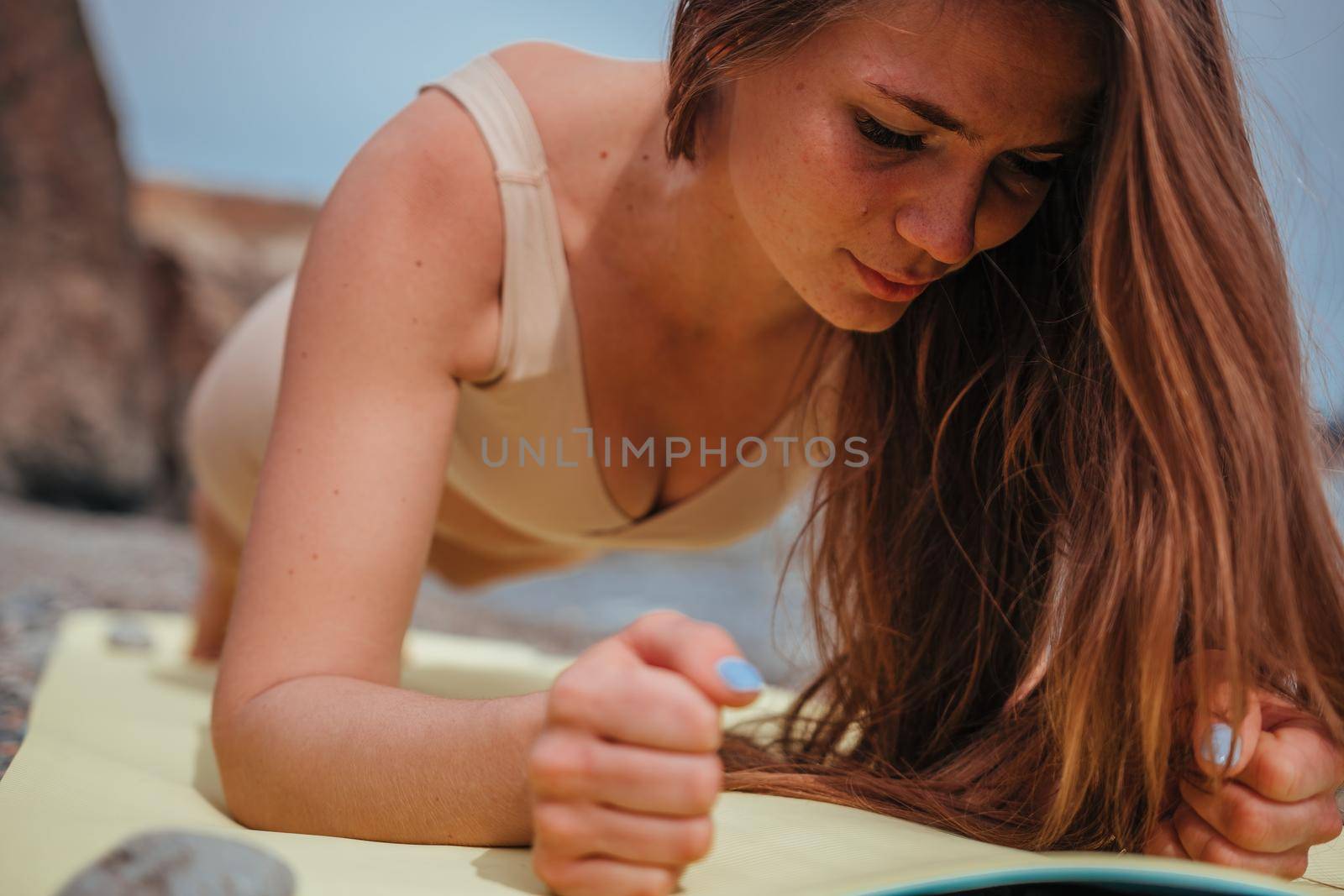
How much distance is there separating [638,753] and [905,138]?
0.63 meters

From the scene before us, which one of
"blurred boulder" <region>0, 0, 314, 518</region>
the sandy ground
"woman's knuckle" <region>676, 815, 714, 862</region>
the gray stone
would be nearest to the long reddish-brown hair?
the sandy ground

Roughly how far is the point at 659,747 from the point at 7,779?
696 millimetres

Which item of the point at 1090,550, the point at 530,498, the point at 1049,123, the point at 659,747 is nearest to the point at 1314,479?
the point at 1090,550

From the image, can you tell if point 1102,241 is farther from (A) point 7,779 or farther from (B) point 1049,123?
(A) point 7,779

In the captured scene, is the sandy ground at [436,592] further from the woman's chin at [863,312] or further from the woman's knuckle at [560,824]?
the woman's knuckle at [560,824]

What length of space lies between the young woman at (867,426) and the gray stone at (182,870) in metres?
0.17

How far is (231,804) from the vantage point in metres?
1.09

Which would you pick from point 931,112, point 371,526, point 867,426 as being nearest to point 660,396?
point 867,426

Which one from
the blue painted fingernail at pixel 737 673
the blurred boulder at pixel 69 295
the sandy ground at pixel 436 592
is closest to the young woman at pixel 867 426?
the blue painted fingernail at pixel 737 673

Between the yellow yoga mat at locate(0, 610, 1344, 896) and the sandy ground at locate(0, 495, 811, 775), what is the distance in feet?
0.58

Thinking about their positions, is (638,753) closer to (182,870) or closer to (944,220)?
(182,870)

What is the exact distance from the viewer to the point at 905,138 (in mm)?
1073

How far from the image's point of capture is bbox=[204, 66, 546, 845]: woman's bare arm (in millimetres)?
953

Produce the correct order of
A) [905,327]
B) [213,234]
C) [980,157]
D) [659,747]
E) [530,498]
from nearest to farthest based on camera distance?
[659,747] < [980,157] < [905,327] < [530,498] < [213,234]
